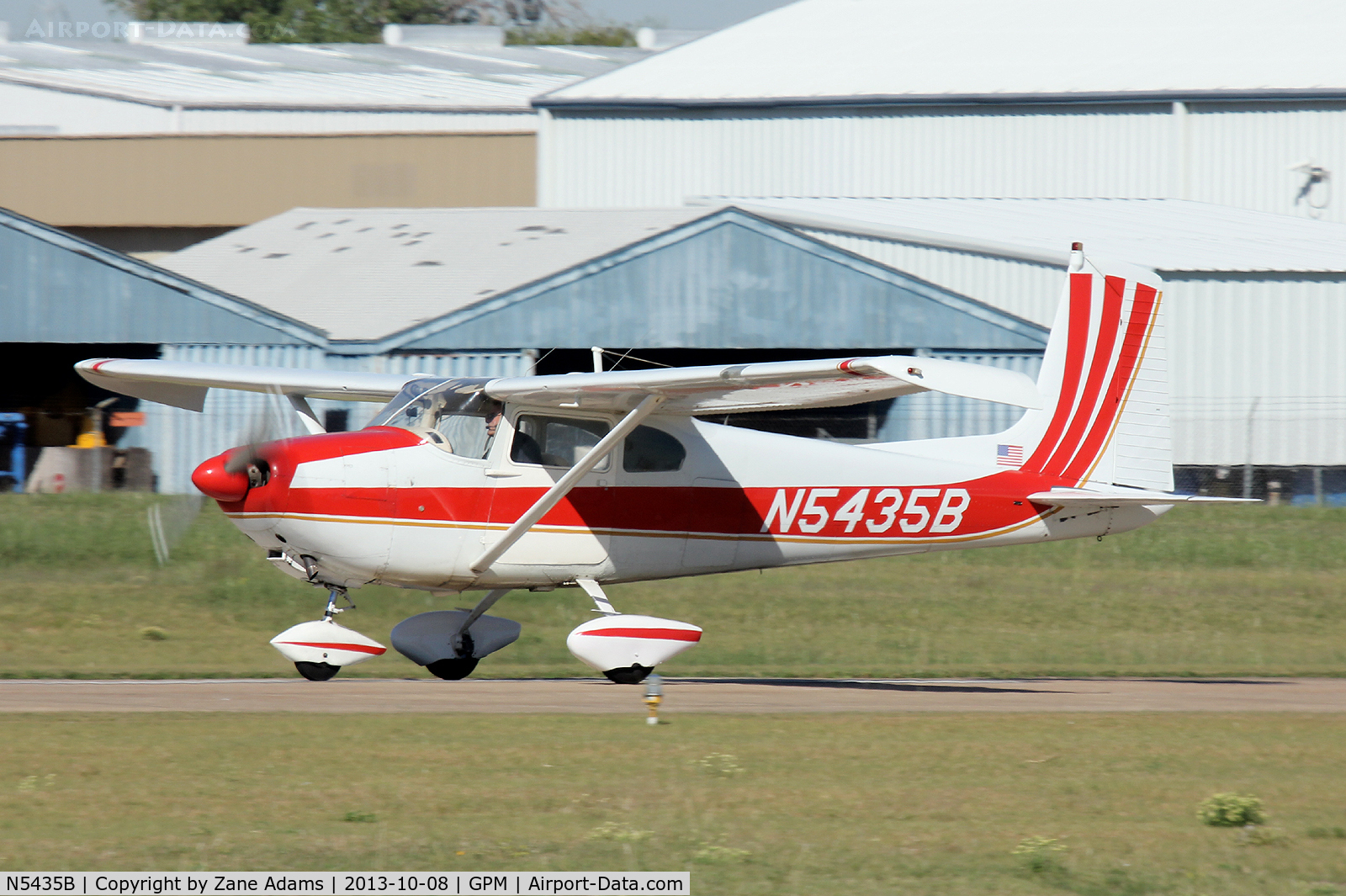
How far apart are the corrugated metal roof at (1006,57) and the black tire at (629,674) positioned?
76.6 ft

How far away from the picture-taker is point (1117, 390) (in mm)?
14211

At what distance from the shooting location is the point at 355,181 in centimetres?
3978

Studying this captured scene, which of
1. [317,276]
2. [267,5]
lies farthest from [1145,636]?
[267,5]

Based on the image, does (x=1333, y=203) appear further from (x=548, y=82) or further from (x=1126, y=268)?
(x=548, y=82)

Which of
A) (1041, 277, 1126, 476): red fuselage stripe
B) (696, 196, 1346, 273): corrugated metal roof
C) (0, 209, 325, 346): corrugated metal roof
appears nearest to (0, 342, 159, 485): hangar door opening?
(0, 209, 325, 346): corrugated metal roof

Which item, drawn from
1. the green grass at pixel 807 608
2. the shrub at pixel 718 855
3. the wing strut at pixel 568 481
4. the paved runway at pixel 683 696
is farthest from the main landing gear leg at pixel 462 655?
the shrub at pixel 718 855

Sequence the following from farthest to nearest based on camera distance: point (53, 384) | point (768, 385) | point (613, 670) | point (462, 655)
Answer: point (53, 384) < point (462, 655) < point (613, 670) < point (768, 385)

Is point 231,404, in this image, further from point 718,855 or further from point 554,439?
point 718,855

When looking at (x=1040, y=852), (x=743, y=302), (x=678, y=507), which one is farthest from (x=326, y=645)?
(x=743, y=302)

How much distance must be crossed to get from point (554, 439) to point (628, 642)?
1.74 metres

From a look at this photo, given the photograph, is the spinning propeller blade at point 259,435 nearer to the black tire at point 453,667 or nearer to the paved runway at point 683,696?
the paved runway at point 683,696

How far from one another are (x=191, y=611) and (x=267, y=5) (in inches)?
2778

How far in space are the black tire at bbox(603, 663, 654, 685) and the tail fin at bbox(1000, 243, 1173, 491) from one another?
13.1ft

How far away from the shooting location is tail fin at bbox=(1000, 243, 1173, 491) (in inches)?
557
